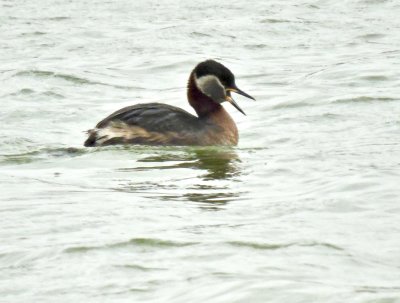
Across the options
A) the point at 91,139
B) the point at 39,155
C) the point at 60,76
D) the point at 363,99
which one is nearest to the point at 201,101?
the point at 91,139

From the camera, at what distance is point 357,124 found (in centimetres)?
1498

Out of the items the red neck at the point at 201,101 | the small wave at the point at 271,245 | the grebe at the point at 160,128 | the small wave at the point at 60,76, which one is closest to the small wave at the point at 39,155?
the grebe at the point at 160,128

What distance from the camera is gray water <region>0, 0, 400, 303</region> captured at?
9055 millimetres

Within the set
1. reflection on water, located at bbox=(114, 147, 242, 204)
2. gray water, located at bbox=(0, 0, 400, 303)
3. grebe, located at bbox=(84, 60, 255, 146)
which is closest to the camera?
gray water, located at bbox=(0, 0, 400, 303)

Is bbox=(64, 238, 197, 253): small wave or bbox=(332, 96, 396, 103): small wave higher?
bbox=(64, 238, 197, 253): small wave

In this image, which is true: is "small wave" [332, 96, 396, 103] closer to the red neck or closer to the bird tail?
the red neck

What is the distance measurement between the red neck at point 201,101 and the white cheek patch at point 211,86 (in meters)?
0.04

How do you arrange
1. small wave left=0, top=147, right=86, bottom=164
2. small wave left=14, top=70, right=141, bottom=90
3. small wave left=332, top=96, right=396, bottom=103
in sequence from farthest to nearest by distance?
small wave left=14, top=70, right=141, bottom=90 → small wave left=332, top=96, right=396, bottom=103 → small wave left=0, top=147, right=86, bottom=164

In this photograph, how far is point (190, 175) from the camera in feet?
41.9

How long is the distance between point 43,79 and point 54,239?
846 cm

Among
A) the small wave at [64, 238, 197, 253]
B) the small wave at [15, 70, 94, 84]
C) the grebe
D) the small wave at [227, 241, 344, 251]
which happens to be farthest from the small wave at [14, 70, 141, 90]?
the small wave at [227, 241, 344, 251]

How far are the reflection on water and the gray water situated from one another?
0.10 feet

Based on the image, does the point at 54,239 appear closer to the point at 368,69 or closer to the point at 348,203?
the point at 348,203

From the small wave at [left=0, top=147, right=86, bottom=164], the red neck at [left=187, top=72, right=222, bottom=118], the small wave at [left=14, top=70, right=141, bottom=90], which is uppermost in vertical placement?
the red neck at [left=187, top=72, right=222, bottom=118]
